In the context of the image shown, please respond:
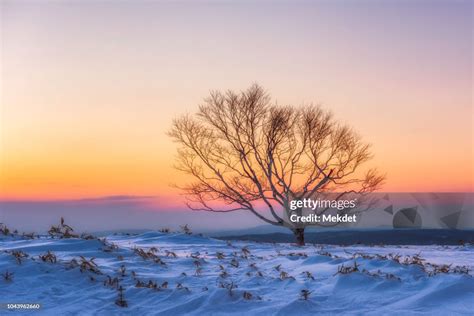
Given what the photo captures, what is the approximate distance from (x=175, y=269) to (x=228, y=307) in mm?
2107

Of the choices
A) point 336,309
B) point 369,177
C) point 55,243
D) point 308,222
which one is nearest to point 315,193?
point 308,222

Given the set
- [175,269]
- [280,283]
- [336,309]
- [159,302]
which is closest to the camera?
[336,309]

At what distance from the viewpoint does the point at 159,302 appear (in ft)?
16.9

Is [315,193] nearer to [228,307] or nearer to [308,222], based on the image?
[308,222]
